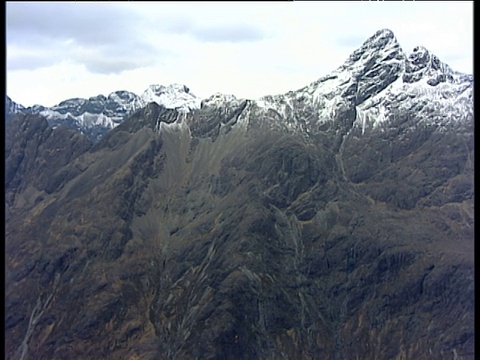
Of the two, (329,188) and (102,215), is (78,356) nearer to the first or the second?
(102,215)

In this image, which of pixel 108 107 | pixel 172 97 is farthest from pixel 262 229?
pixel 108 107

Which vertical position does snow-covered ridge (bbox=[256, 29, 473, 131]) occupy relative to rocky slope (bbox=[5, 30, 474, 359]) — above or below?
above

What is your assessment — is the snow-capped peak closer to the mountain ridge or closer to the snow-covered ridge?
the mountain ridge

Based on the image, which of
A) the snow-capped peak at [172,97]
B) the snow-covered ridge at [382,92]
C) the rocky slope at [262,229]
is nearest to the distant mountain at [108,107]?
the snow-capped peak at [172,97]

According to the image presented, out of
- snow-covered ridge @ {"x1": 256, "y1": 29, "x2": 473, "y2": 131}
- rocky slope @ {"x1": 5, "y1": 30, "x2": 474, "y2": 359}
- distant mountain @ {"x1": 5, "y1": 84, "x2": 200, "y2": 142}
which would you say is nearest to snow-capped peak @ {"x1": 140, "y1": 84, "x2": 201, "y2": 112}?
distant mountain @ {"x1": 5, "y1": 84, "x2": 200, "y2": 142}

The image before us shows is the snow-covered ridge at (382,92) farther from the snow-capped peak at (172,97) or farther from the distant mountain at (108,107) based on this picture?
the distant mountain at (108,107)

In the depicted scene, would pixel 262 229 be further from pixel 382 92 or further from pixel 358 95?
pixel 382 92
